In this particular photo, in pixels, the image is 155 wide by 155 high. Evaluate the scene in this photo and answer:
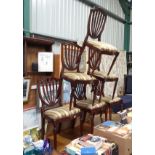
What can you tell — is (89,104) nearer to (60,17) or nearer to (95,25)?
(95,25)

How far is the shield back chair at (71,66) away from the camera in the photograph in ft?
8.61

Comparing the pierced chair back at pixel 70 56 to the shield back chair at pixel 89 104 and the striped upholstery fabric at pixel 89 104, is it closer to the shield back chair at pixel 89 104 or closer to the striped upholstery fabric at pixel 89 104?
the shield back chair at pixel 89 104

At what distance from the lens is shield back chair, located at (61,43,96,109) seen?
2.63 meters

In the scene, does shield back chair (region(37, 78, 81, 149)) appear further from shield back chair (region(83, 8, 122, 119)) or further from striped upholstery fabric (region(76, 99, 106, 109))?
shield back chair (region(83, 8, 122, 119))

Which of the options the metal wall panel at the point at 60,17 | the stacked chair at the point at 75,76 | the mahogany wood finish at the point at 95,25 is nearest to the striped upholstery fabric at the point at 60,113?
the stacked chair at the point at 75,76

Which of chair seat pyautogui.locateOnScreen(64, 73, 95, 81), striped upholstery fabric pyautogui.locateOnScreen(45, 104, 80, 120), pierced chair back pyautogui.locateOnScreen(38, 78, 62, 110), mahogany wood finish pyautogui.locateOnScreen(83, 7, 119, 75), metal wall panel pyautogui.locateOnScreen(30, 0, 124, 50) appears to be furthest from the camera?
metal wall panel pyautogui.locateOnScreen(30, 0, 124, 50)

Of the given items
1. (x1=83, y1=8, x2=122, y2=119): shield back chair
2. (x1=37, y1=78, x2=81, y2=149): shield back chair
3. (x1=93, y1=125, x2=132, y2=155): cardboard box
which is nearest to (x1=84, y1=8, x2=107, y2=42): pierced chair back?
(x1=83, y1=8, x2=122, y2=119): shield back chair

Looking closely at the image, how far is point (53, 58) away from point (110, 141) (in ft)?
4.88

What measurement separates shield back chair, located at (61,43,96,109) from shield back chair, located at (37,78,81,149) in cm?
19

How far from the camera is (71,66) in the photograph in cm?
285
